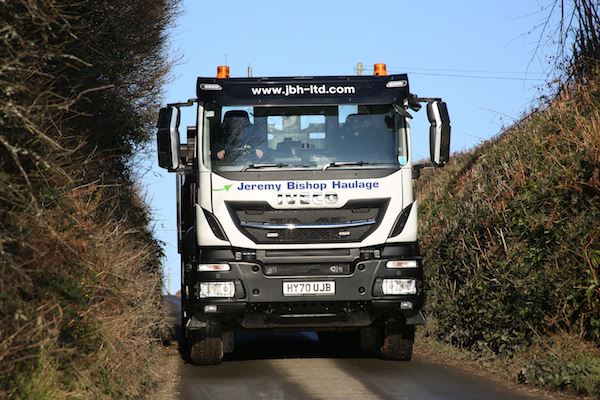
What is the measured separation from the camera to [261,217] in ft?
42.0

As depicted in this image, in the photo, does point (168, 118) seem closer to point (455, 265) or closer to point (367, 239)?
point (367, 239)

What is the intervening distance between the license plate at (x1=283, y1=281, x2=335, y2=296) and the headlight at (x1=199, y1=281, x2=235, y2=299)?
0.66 m

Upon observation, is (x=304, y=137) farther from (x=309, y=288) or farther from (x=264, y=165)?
(x=309, y=288)

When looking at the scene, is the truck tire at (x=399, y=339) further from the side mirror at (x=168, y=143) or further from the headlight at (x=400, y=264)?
the side mirror at (x=168, y=143)

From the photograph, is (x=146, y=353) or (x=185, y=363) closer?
(x=146, y=353)

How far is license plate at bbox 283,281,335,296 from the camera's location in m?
12.8

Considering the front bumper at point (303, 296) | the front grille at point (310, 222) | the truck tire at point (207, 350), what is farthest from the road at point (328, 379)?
the front grille at point (310, 222)

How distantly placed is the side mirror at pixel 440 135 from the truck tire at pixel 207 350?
371 centimetres

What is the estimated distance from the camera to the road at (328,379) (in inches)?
423

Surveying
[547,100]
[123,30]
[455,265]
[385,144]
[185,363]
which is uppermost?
[123,30]

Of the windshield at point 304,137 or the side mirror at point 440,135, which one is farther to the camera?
the windshield at point 304,137

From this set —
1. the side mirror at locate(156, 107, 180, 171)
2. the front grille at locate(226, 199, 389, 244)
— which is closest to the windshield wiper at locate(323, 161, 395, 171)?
the front grille at locate(226, 199, 389, 244)

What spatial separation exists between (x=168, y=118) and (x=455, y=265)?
5.98 m

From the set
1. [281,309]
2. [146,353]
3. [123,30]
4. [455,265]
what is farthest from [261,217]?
[123,30]
